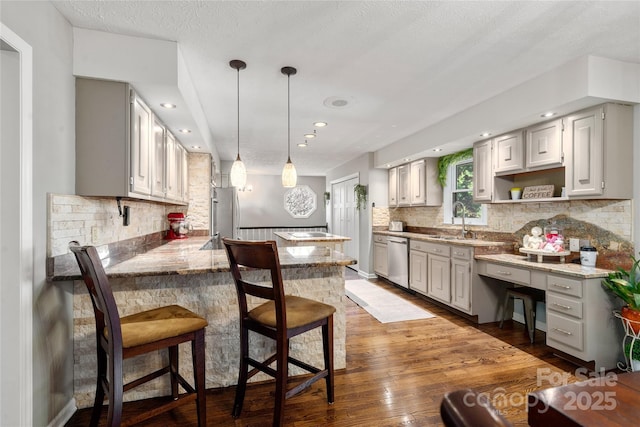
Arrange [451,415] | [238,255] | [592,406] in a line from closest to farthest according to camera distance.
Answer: [451,415] → [592,406] → [238,255]

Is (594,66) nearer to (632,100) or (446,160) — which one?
(632,100)

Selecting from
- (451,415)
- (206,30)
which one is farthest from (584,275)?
(206,30)

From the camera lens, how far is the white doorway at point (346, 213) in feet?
22.4

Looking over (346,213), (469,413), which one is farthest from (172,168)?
(346,213)

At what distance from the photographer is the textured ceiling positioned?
74.7 inches

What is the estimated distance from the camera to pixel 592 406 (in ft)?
2.79

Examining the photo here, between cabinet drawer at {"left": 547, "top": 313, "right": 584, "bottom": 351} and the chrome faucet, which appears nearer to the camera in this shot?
cabinet drawer at {"left": 547, "top": 313, "right": 584, "bottom": 351}

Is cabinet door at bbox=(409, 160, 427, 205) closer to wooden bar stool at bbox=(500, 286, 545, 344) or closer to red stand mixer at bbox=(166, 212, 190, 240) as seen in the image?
wooden bar stool at bbox=(500, 286, 545, 344)

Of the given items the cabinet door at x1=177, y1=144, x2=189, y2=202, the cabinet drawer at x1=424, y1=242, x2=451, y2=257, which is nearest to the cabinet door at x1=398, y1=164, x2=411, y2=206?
the cabinet drawer at x1=424, y1=242, x2=451, y2=257

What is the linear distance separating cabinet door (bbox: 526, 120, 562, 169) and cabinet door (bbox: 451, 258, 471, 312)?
1266 mm

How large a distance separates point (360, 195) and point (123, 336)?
5129mm

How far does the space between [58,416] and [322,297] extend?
1.72 metres

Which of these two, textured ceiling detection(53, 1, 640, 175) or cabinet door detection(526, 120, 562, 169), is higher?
textured ceiling detection(53, 1, 640, 175)

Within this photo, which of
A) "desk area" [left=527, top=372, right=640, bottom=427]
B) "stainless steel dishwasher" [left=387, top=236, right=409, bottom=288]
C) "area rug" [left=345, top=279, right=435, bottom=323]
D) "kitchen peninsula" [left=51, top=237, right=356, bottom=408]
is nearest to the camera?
"desk area" [left=527, top=372, right=640, bottom=427]
